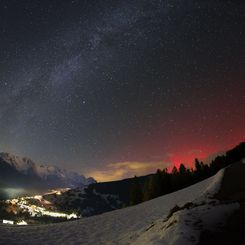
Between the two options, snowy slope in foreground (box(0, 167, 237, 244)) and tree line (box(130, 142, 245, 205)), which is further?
tree line (box(130, 142, 245, 205))

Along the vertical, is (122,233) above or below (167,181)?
below

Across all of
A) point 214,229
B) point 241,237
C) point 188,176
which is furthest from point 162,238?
point 188,176

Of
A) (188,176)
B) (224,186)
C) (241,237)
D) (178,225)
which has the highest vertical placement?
(188,176)

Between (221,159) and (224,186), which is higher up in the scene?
(221,159)

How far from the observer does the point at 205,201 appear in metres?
23.7

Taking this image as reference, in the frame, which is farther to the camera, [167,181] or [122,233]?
[167,181]

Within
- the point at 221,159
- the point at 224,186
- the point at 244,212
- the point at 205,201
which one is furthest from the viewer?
the point at 221,159

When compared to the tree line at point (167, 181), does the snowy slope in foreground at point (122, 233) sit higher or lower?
lower

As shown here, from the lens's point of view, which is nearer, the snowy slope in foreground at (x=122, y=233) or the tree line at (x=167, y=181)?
the snowy slope in foreground at (x=122, y=233)

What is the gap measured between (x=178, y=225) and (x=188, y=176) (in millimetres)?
73796

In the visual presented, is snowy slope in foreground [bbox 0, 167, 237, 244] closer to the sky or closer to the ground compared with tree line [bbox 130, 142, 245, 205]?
closer to the ground

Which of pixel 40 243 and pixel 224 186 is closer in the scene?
pixel 40 243

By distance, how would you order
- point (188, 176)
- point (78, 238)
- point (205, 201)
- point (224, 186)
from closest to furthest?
point (205, 201) → point (78, 238) → point (224, 186) → point (188, 176)

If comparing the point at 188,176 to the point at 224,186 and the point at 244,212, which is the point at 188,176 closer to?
the point at 224,186
